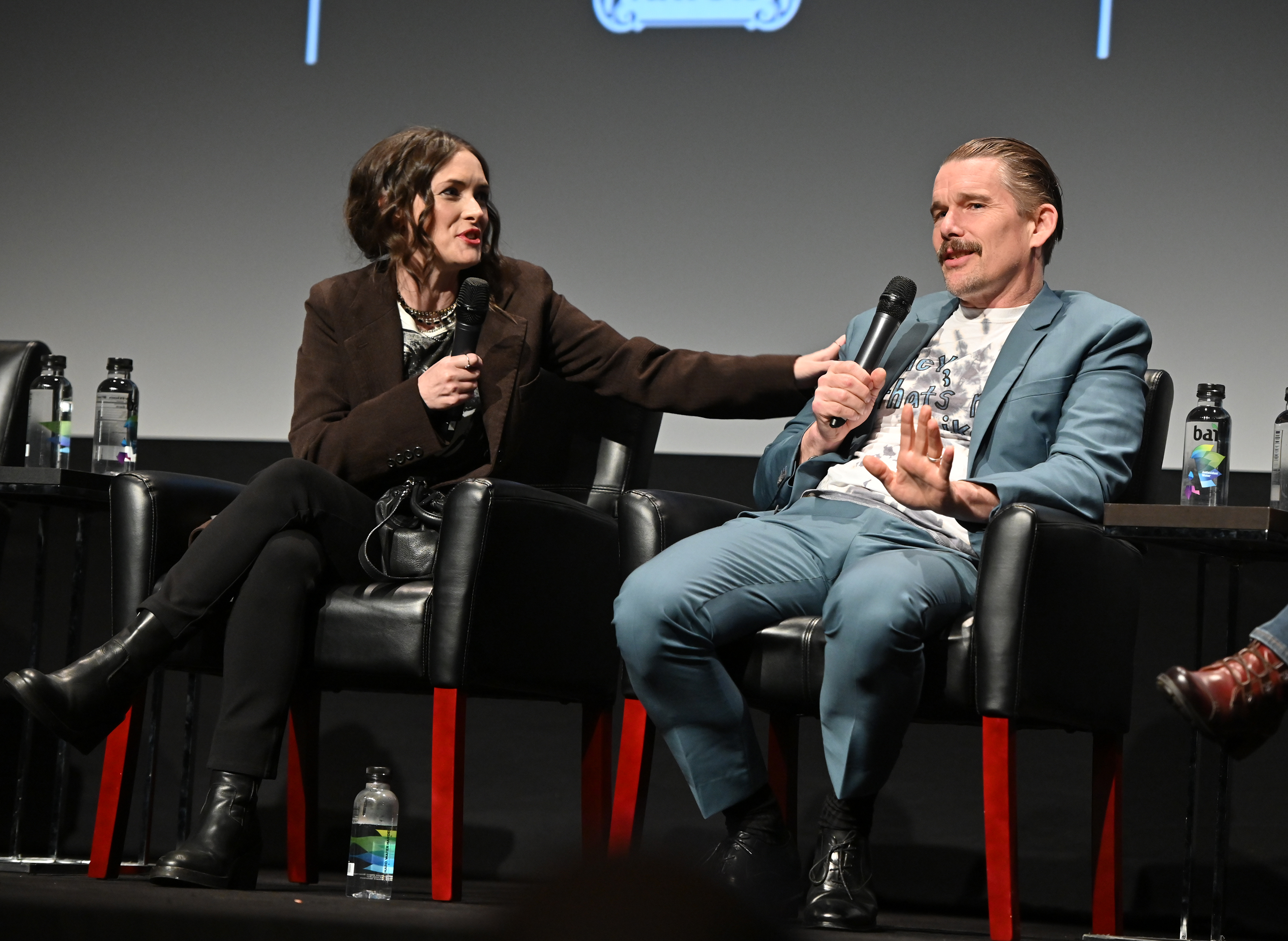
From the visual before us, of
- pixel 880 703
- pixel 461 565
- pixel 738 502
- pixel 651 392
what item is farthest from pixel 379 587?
pixel 738 502

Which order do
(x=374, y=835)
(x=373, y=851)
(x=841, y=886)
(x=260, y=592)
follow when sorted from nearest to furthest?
(x=841, y=886), (x=260, y=592), (x=373, y=851), (x=374, y=835)

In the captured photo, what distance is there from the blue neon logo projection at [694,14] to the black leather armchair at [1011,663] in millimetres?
1365

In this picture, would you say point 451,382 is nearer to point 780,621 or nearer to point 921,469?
point 780,621

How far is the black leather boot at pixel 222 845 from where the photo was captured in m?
1.98

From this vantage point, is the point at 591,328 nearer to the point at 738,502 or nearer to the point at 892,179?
the point at 738,502

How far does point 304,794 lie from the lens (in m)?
2.56

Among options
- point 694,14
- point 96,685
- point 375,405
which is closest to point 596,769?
point 375,405

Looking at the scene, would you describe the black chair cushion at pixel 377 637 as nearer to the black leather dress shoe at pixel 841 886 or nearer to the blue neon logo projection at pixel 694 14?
the black leather dress shoe at pixel 841 886

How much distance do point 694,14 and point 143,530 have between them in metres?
1.71

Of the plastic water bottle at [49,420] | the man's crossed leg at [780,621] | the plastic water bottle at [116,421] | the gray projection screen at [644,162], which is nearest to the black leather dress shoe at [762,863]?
the man's crossed leg at [780,621]

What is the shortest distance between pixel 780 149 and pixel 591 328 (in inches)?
31.5

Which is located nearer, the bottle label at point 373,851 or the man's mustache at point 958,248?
the man's mustache at point 958,248

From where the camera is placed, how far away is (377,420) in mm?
2479

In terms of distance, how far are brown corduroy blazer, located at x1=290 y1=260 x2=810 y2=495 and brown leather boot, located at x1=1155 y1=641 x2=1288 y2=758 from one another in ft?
3.42
